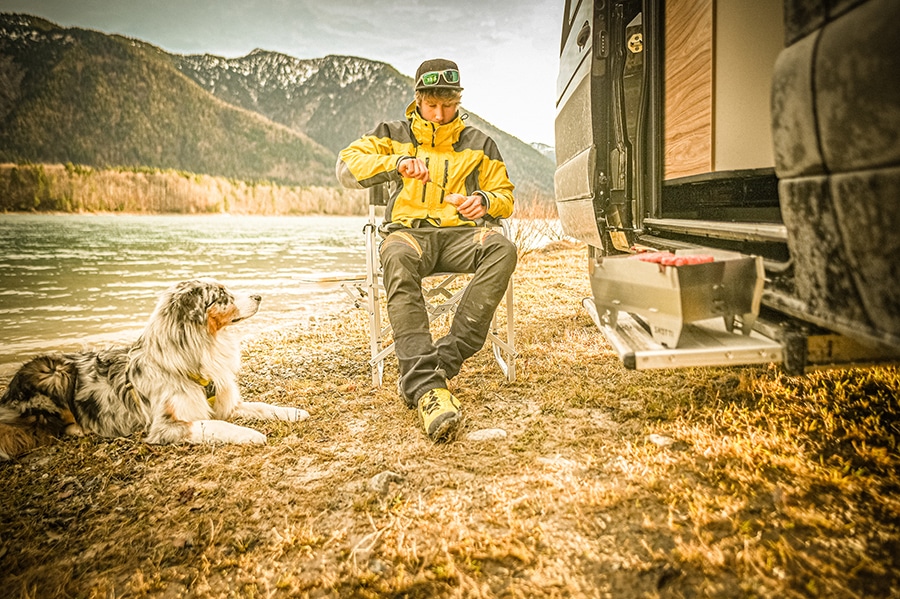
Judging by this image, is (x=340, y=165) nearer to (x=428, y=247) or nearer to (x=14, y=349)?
(x=428, y=247)

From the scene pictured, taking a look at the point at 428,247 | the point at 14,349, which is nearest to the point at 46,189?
the point at 14,349

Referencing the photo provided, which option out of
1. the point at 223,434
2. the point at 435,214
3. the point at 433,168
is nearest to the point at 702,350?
the point at 435,214

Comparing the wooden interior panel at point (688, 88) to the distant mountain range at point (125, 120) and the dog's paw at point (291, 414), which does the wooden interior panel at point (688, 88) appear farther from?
the distant mountain range at point (125, 120)

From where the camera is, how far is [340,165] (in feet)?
10.3

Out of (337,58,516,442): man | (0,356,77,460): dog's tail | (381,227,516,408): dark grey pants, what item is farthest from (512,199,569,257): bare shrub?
(0,356,77,460): dog's tail

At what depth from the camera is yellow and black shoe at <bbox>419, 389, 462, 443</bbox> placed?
224 centimetres

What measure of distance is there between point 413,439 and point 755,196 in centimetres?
261

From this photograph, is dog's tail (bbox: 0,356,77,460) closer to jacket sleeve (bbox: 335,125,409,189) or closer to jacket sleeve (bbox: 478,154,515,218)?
jacket sleeve (bbox: 335,125,409,189)

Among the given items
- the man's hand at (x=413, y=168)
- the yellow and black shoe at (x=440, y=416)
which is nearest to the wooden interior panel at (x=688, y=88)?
the man's hand at (x=413, y=168)

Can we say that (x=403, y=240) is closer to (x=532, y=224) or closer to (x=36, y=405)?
(x=36, y=405)

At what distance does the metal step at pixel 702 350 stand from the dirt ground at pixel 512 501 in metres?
0.54

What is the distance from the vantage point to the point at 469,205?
3045mm

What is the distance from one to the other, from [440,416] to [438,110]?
2023mm

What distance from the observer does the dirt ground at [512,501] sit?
1.35 m
